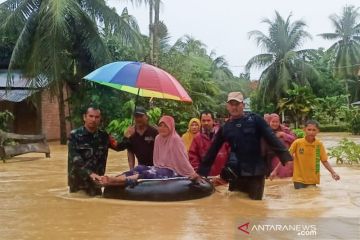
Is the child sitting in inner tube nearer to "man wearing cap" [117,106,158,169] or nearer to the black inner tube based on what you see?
the black inner tube

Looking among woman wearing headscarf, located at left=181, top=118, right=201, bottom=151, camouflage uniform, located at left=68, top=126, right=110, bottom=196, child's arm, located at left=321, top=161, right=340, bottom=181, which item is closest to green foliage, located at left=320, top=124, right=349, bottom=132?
woman wearing headscarf, located at left=181, top=118, right=201, bottom=151

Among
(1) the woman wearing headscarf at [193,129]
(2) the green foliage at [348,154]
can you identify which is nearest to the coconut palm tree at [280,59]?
(2) the green foliage at [348,154]

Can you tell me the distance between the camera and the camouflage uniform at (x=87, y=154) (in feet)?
22.4

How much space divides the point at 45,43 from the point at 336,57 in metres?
31.1

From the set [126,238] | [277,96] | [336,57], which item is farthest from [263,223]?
[336,57]

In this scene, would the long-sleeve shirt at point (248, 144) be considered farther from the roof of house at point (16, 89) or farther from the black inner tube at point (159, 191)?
the roof of house at point (16, 89)

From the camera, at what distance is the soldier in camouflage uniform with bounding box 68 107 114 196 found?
6.80 metres

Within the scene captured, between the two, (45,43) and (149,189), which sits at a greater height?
(45,43)

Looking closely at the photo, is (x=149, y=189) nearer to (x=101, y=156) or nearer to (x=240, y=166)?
(x=101, y=156)

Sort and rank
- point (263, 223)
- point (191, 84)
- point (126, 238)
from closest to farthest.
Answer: point (126, 238) → point (263, 223) → point (191, 84)

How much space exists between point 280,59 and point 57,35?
23.1 metres

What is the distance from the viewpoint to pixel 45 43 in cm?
1855

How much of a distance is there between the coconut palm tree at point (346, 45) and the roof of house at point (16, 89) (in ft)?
91.4

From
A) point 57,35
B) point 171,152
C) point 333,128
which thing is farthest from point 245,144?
point 333,128
